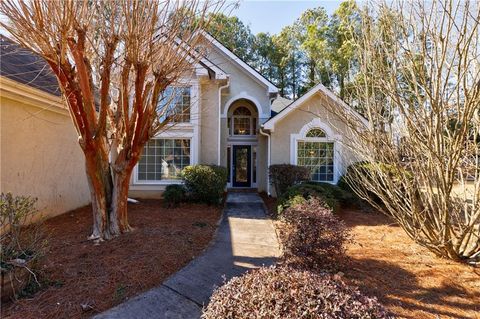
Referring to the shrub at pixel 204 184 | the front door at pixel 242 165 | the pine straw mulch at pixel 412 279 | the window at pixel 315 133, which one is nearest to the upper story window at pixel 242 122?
the front door at pixel 242 165

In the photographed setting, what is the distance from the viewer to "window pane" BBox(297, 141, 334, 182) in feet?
42.4

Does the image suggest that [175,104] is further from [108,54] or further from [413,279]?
[413,279]

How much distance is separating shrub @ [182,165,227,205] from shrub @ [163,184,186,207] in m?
0.27

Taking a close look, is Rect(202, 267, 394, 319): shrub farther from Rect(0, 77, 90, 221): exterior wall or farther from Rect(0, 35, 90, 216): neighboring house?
Rect(0, 77, 90, 221): exterior wall

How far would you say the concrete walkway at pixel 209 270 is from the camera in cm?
370

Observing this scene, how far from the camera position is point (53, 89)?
29.0 ft

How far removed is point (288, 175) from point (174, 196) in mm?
4737

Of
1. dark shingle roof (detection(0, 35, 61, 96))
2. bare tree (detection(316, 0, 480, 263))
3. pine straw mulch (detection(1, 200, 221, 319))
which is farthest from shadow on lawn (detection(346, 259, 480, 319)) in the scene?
dark shingle roof (detection(0, 35, 61, 96))

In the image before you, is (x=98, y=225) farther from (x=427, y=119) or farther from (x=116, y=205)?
(x=427, y=119)

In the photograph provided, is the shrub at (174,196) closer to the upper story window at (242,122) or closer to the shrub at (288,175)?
the shrub at (288,175)

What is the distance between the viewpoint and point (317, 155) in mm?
12984

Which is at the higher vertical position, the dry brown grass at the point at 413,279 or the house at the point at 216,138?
the house at the point at 216,138

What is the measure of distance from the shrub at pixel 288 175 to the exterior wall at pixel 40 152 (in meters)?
7.70

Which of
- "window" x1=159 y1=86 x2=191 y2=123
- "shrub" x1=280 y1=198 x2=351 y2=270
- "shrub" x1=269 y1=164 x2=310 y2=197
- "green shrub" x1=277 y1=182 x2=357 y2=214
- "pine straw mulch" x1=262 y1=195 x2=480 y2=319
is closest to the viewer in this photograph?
"pine straw mulch" x1=262 y1=195 x2=480 y2=319
